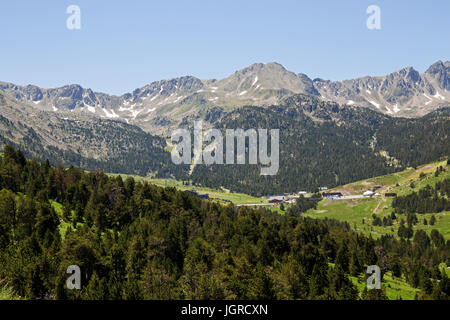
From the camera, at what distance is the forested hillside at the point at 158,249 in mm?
75188

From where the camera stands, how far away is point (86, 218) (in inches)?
4818

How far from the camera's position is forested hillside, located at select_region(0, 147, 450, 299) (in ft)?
247

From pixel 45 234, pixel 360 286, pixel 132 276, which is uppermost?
pixel 45 234

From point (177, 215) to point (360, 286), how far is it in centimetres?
7018

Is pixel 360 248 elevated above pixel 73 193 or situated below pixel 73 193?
below

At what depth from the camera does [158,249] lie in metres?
101

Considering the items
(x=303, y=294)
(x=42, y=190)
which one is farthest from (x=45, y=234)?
(x=303, y=294)
